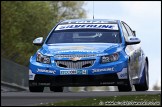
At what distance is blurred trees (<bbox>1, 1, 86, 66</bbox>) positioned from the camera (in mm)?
56250

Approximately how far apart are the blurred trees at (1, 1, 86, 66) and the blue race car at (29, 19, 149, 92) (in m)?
38.6

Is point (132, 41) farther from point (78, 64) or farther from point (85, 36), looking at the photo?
point (78, 64)

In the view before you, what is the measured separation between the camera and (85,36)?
56.9 feet

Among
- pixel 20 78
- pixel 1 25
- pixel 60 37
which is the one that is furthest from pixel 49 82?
pixel 1 25

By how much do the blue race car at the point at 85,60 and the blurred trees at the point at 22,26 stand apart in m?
38.6

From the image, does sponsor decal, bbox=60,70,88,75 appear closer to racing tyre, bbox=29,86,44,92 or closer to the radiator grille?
the radiator grille

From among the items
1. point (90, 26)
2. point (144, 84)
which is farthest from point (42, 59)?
point (144, 84)

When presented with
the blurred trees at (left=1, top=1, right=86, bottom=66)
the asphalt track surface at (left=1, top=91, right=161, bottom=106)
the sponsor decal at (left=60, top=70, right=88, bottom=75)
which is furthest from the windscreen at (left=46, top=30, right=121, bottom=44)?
the blurred trees at (left=1, top=1, right=86, bottom=66)

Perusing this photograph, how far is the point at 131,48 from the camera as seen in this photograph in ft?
57.5

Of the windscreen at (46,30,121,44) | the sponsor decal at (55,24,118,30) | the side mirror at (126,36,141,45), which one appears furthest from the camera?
the sponsor decal at (55,24,118,30)

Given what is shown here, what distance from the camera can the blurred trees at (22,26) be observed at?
5625 centimetres

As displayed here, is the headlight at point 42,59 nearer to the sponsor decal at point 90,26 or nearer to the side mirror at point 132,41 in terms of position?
the sponsor decal at point 90,26

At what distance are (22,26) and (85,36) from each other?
42253 mm

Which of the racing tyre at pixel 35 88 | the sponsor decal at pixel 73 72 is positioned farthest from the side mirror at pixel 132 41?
the racing tyre at pixel 35 88
